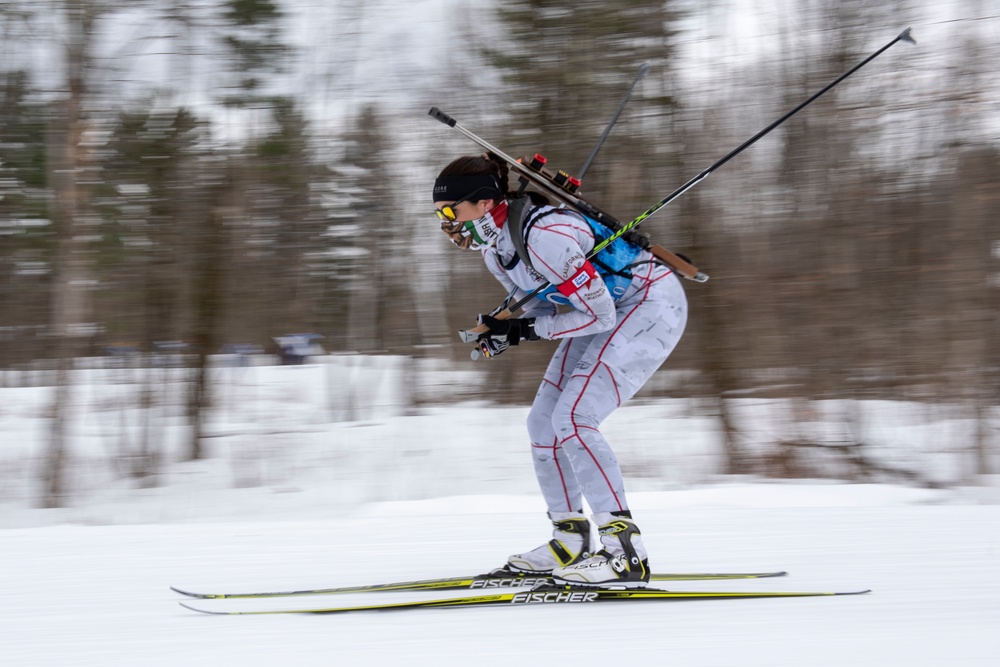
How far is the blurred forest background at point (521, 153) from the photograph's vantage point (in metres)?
6.74

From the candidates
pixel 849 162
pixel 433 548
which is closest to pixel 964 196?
pixel 849 162

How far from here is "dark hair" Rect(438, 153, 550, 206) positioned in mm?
3223

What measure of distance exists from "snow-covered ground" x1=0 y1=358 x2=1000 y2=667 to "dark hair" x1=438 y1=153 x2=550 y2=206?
154cm

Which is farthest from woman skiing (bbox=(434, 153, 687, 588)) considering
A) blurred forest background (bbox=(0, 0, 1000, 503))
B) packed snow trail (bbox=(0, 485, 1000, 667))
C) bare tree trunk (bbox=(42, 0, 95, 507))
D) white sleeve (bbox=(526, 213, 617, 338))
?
bare tree trunk (bbox=(42, 0, 95, 507))

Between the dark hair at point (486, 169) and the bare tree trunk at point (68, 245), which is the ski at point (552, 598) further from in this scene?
the bare tree trunk at point (68, 245)

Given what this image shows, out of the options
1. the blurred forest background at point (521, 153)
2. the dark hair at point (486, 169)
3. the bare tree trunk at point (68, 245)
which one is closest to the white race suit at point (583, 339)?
the dark hair at point (486, 169)

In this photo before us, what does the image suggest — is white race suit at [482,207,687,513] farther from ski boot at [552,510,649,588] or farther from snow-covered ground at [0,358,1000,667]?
snow-covered ground at [0,358,1000,667]

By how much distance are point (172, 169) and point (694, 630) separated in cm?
570

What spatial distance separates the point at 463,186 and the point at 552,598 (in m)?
1.54

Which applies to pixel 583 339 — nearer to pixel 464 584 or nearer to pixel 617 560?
pixel 617 560

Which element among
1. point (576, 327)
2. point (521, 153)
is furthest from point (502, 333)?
point (521, 153)

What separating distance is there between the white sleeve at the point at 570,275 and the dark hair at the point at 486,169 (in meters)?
0.22

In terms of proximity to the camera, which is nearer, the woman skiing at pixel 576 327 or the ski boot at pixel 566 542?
the woman skiing at pixel 576 327

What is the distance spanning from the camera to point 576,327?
10.4 ft
